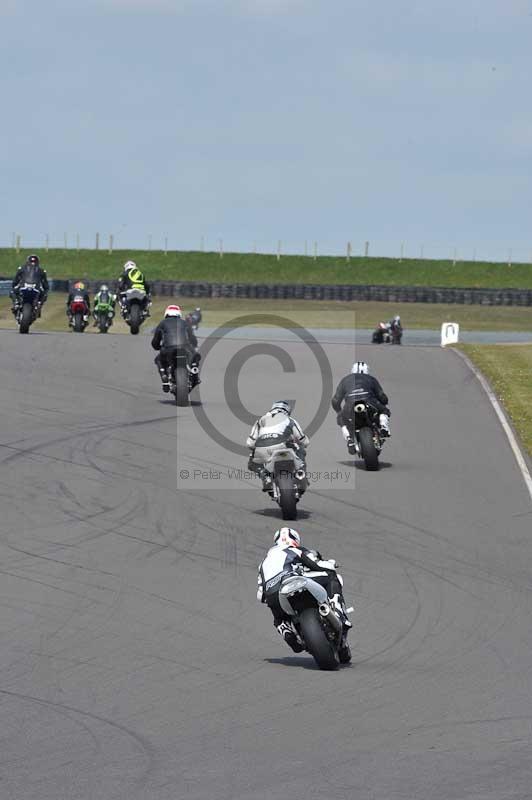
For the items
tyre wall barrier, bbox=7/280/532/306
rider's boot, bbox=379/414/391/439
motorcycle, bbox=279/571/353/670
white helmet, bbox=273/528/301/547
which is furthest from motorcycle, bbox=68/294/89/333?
tyre wall barrier, bbox=7/280/532/306

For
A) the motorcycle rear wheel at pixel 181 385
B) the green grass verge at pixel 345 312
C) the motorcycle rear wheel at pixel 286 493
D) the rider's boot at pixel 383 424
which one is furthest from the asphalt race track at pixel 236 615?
the green grass verge at pixel 345 312

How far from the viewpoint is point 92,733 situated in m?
8.88

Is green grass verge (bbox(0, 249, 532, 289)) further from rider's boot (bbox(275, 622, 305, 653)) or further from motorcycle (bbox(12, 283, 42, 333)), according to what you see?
rider's boot (bbox(275, 622, 305, 653))

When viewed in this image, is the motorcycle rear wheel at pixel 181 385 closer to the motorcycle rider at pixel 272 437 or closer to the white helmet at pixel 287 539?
the motorcycle rider at pixel 272 437

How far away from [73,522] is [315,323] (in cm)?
4254

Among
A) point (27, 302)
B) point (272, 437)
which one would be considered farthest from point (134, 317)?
point (272, 437)

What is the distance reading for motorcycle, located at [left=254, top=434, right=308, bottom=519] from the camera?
57.7 feet

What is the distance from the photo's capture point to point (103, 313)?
129 feet

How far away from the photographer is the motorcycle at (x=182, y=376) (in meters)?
26.3

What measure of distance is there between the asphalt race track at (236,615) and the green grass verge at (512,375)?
2.06ft

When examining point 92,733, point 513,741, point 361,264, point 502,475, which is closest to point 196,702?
point 92,733

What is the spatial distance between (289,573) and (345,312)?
53174mm

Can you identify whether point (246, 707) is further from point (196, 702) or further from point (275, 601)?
point (275, 601)

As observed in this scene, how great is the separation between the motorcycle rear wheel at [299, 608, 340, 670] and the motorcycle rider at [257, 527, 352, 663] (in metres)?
0.21
